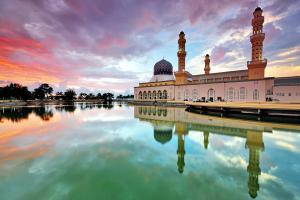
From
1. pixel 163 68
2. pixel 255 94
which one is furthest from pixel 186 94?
pixel 255 94

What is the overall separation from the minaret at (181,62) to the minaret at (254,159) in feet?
136

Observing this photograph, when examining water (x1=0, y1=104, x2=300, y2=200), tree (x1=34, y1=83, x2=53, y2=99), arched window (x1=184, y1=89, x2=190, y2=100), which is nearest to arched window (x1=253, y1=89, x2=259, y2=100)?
arched window (x1=184, y1=89, x2=190, y2=100)

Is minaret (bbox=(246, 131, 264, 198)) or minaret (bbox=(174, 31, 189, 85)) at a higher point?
minaret (bbox=(174, 31, 189, 85))

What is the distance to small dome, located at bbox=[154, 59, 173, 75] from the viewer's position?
201ft

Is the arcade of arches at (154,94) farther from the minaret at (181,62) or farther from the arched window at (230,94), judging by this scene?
the arched window at (230,94)

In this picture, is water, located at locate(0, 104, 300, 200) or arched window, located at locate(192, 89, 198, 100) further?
arched window, located at locate(192, 89, 198, 100)

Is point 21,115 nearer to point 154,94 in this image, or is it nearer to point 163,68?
point 154,94

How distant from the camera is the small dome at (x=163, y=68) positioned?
61344 millimetres

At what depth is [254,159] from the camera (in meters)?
6.48

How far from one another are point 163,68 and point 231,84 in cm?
2682

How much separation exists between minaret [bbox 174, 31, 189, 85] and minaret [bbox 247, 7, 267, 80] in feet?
59.5

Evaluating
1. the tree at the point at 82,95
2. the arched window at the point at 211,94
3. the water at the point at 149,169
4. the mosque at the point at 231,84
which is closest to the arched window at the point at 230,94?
the mosque at the point at 231,84

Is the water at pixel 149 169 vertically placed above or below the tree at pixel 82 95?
below

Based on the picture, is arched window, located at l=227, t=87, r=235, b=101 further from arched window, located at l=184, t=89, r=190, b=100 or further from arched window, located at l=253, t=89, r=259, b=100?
arched window, located at l=184, t=89, r=190, b=100
